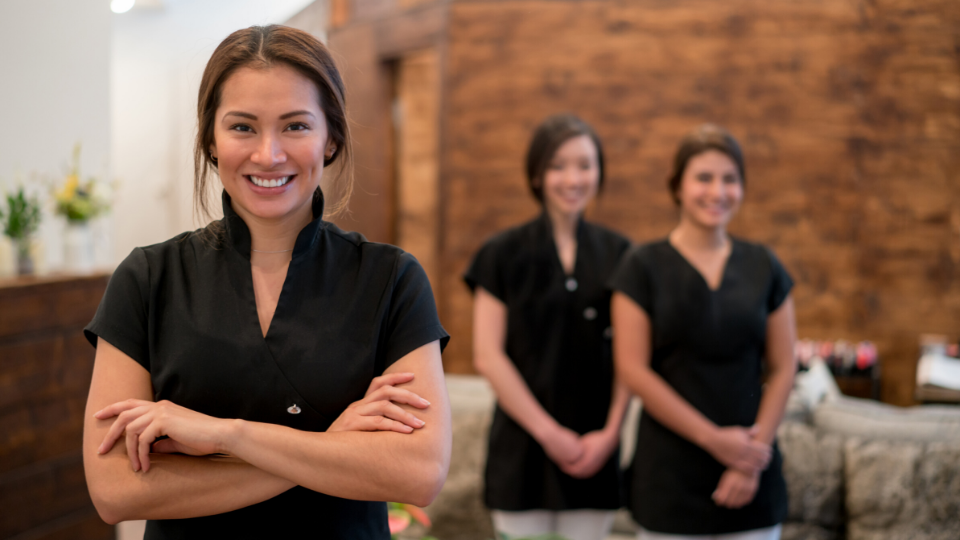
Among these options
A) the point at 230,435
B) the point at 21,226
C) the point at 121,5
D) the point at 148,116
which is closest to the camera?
the point at 230,435

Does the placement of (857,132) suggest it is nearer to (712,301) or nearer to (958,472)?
(958,472)

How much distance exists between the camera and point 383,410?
0.97m

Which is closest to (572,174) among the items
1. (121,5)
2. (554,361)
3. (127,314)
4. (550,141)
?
(550,141)

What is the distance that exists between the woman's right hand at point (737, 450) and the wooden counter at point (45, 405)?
2.74 metres

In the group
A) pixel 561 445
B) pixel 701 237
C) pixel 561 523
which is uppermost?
pixel 701 237

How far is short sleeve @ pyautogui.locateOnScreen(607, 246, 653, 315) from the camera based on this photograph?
191cm

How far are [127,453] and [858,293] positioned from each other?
179 inches

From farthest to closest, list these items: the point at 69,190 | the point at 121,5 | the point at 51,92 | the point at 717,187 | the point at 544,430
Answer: the point at 121,5 → the point at 51,92 → the point at 69,190 → the point at 544,430 → the point at 717,187

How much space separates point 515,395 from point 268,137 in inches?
47.8

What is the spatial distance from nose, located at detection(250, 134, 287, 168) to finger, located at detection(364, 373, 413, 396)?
0.32 metres

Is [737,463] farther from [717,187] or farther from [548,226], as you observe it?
[548,226]

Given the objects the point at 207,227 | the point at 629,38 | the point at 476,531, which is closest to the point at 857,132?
the point at 629,38

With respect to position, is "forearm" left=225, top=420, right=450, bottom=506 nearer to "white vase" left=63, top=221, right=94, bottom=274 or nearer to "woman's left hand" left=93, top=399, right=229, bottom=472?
"woman's left hand" left=93, top=399, right=229, bottom=472

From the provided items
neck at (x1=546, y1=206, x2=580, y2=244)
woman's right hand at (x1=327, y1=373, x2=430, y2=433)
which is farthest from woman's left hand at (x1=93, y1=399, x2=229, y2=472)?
neck at (x1=546, y1=206, x2=580, y2=244)
